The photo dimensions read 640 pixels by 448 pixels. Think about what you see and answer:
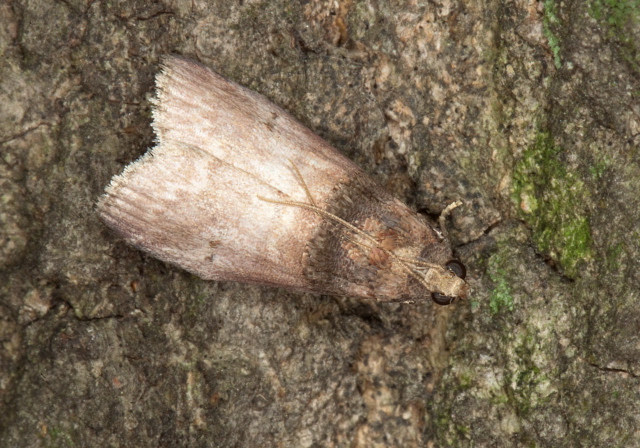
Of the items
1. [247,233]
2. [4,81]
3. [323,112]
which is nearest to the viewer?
[247,233]

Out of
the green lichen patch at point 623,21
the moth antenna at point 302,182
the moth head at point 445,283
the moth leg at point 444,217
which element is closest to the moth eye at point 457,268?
the moth head at point 445,283

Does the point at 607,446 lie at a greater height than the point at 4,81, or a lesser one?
lesser

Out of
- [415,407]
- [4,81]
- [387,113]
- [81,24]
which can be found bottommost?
[415,407]

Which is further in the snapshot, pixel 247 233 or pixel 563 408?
pixel 563 408

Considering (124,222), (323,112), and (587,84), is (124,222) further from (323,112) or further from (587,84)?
(587,84)

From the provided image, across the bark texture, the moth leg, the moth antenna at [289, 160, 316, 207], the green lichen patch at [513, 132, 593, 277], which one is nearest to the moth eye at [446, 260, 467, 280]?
the moth leg

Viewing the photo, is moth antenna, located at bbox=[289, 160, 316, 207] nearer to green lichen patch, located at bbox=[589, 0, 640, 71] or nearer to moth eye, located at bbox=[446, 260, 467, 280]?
moth eye, located at bbox=[446, 260, 467, 280]

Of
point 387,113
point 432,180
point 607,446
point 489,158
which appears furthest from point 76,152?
point 607,446
